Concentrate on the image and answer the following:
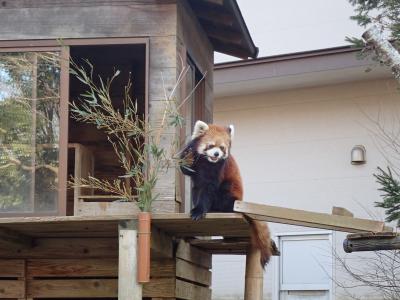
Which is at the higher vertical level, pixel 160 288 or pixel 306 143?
pixel 306 143

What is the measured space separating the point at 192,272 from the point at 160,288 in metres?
0.79

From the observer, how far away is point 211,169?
6.53m

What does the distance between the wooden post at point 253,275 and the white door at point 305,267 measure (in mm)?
4081

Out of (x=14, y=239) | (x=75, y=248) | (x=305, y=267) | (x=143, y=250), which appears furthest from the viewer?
(x=305, y=267)

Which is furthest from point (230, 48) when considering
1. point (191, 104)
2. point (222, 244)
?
point (222, 244)

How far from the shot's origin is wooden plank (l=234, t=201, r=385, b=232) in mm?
6172

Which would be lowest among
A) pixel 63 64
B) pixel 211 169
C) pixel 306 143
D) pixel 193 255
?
pixel 193 255

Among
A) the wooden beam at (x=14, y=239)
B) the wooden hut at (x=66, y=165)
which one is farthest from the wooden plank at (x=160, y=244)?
the wooden beam at (x=14, y=239)

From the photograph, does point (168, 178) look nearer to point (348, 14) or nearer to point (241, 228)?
point (241, 228)

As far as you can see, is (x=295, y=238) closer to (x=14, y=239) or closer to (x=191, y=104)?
(x=191, y=104)

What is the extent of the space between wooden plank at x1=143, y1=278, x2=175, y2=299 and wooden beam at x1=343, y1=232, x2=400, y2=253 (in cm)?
158

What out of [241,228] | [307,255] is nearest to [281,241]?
[307,255]

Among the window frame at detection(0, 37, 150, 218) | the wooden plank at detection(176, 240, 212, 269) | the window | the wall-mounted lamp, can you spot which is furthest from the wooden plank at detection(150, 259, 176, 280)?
the wall-mounted lamp

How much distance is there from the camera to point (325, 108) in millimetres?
11906
